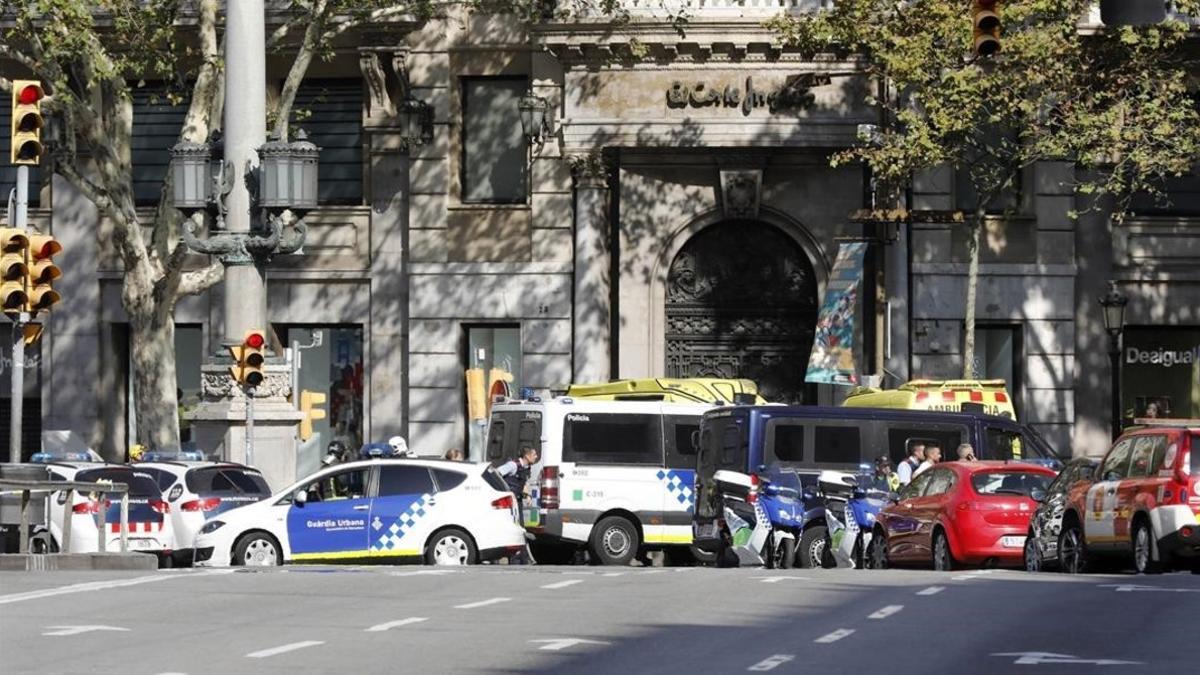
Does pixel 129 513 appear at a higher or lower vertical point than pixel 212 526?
higher

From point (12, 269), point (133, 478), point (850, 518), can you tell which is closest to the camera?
point (12, 269)

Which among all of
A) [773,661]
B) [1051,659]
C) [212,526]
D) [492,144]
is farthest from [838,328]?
[773,661]

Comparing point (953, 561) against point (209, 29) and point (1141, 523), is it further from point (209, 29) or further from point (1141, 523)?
point (209, 29)

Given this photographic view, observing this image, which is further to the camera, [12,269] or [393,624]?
[12,269]

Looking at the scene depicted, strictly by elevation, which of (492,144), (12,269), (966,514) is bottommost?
(966,514)

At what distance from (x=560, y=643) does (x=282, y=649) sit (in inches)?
68.3

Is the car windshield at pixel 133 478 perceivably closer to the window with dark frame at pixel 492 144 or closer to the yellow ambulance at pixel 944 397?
the yellow ambulance at pixel 944 397

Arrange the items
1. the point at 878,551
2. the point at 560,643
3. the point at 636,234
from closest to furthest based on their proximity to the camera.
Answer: the point at 560,643 → the point at 878,551 → the point at 636,234

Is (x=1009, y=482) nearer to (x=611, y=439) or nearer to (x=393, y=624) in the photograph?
(x=611, y=439)

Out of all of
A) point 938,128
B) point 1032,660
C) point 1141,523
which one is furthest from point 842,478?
point 1032,660

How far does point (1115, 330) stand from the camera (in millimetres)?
39969

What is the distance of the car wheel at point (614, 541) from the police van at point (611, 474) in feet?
0.04

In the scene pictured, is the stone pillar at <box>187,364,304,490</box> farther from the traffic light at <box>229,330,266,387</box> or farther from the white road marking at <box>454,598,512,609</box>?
the white road marking at <box>454,598,512,609</box>

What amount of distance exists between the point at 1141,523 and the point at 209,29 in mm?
15991
